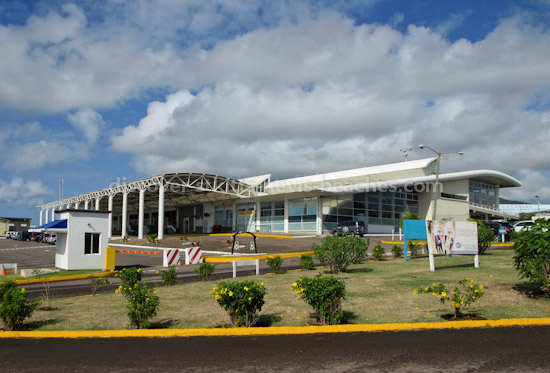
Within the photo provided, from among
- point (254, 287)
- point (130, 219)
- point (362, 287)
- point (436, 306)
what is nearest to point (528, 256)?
point (436, 306)

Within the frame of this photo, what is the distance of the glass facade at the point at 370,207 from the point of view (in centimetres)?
4428

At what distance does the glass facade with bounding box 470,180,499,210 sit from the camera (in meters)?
55.0

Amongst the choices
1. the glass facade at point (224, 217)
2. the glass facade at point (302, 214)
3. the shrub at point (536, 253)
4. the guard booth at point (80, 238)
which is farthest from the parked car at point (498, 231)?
the glass facade at point (224, 217)

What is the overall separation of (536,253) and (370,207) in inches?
1499

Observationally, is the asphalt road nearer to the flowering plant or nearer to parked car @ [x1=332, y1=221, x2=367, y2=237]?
the flowering plant

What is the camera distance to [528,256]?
941 centimetres

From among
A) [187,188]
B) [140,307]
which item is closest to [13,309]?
[140,307]

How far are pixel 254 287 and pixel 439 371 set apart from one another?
338 centimetres

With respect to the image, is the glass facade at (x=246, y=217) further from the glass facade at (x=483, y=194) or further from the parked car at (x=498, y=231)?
the glass facade at (x=483, y=194)

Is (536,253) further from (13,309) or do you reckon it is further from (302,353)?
(13,309)

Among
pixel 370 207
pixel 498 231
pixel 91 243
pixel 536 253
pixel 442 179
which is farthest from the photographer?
pixel 442 179

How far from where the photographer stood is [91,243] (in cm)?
2038

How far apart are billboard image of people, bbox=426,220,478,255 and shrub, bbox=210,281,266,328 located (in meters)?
8.70

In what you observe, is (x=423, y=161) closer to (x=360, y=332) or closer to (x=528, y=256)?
(x=528, y=256)
